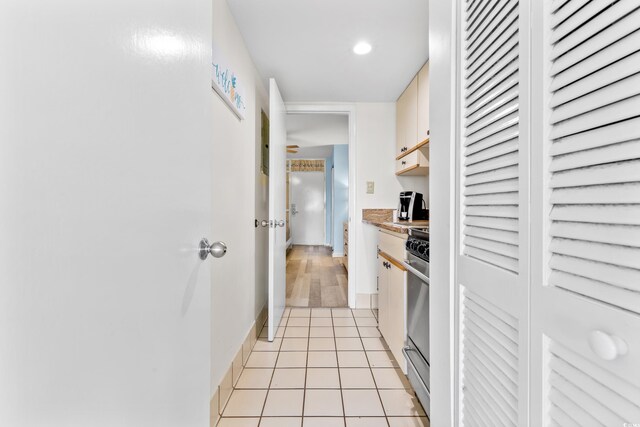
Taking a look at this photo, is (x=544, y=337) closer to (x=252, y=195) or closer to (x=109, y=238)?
(x=109, y=238)

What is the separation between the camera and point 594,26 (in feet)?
1.47

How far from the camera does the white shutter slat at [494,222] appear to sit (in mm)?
629

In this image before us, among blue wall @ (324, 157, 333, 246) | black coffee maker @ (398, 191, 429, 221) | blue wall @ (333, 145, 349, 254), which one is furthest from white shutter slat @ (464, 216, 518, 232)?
blue wall @ (324, 157, 333, 246)

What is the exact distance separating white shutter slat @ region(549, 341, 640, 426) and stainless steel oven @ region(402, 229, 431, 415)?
2.95 ft

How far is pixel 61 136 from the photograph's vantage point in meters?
0.39

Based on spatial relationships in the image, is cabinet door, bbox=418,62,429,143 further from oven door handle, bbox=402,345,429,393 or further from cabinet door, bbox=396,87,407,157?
oven door handle, bbox=402,345,429,393

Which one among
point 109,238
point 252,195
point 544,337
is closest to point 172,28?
point 109,238

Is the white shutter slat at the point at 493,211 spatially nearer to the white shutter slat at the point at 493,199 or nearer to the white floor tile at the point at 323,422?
the white shutter slat at the point at 493,199

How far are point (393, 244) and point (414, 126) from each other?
118cm

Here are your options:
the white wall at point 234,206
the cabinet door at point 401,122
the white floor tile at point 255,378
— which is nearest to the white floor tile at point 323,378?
the white floor tile at point 255,378

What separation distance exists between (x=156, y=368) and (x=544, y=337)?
0.71 meters

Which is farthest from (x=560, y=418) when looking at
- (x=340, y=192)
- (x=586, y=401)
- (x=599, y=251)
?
(x=340, y=192)

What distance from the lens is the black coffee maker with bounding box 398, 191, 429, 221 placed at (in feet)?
9.71

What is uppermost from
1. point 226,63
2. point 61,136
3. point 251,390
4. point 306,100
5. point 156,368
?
point 306,100
